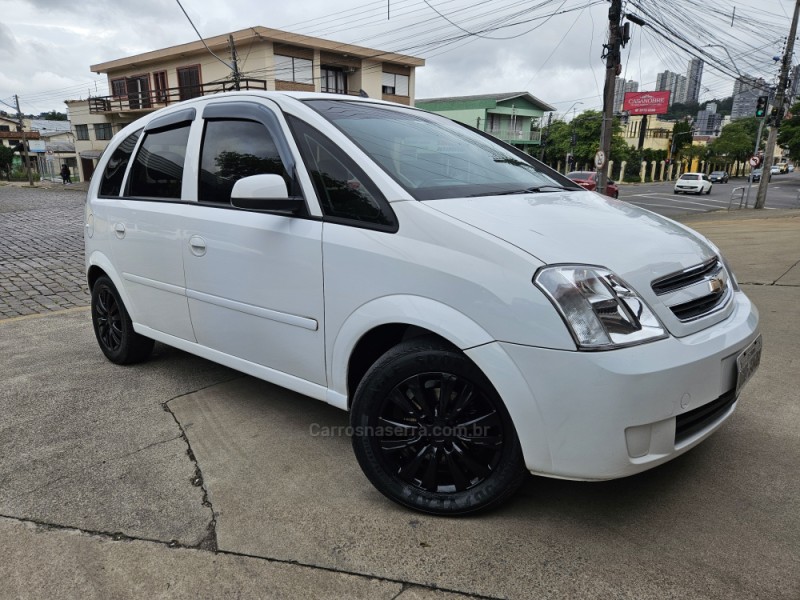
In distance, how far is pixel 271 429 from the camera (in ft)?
10.6

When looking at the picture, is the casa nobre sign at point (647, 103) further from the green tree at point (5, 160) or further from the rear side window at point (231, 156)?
the rear side window at point (231, 156)

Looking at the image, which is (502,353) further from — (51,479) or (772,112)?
(772,112)

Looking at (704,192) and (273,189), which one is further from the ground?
(273,189)

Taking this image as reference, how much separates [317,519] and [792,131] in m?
64.4

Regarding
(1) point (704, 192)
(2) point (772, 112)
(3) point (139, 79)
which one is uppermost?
(3) point (139, 79)

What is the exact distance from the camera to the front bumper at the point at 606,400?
6.42 feet

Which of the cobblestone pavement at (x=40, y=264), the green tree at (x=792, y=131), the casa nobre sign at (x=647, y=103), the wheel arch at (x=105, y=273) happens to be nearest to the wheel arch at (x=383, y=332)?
the wheel arch at (x=105, y=273)

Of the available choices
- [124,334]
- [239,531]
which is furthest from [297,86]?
[239,531]

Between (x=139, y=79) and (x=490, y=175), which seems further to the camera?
(x=139, y=79)

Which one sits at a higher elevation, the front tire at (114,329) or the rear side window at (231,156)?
the rear side window at (231,156)

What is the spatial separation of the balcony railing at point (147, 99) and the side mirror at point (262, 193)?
3314 centimetres

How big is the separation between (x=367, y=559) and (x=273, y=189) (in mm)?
1554

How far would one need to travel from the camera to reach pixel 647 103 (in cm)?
5728

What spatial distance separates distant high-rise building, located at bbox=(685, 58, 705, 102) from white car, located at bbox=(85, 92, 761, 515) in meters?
23.5
